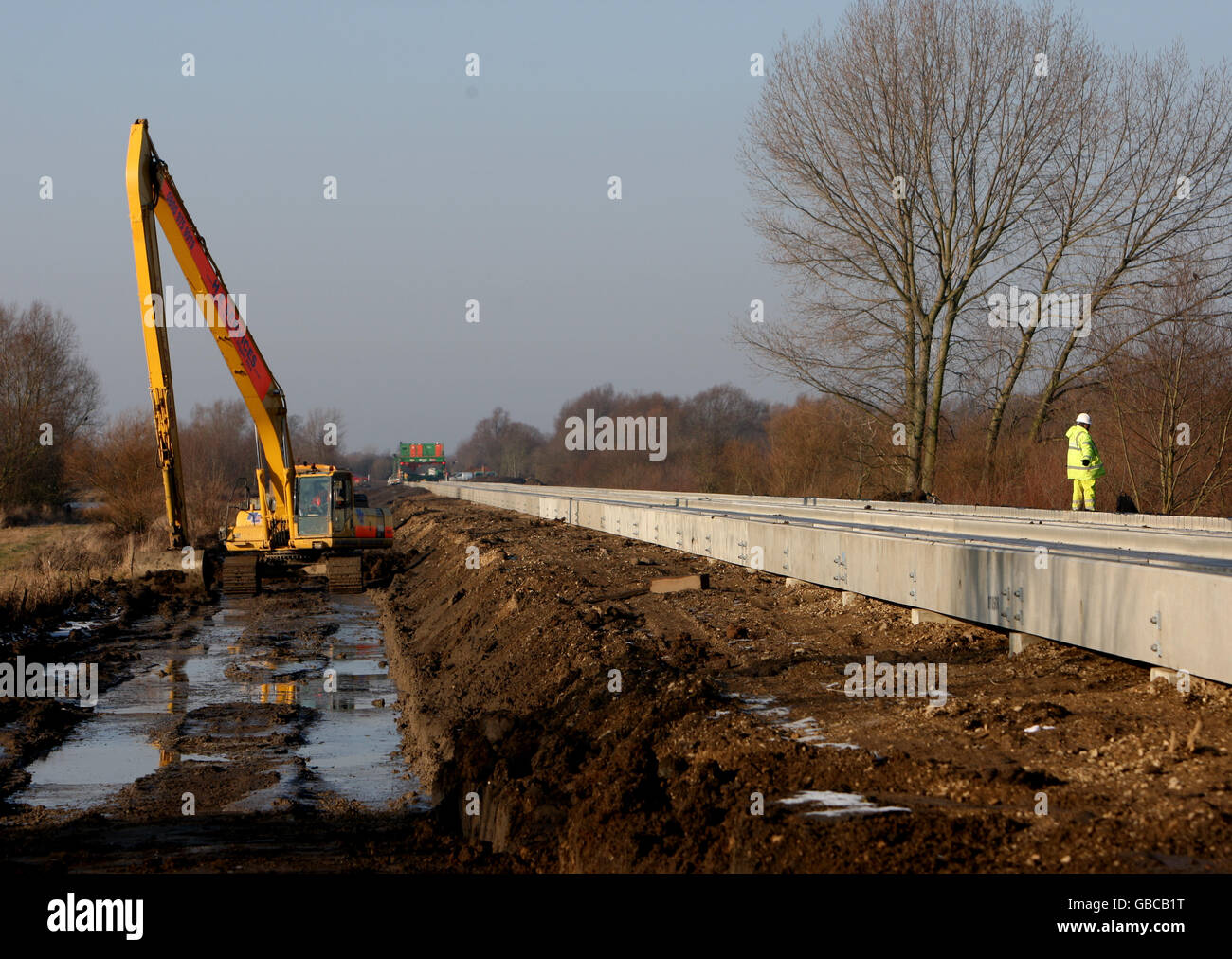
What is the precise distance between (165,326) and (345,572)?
24.4 feet

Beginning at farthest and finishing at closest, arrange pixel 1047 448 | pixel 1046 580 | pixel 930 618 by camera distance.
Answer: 1. pixel 1047 448
2. pixel 930 618
3. pixel 1046 580

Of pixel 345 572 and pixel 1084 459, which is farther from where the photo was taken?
pixel 345 572

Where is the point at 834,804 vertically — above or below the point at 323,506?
below

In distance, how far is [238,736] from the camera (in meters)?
11.8

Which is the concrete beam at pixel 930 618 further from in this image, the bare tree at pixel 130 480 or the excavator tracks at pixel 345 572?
the bare tree at pixel 130 480

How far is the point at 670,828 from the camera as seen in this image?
6.08 m

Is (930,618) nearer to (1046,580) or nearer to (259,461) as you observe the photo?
(1046,580)

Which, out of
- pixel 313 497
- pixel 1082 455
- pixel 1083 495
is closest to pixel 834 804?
pixel 1082 455

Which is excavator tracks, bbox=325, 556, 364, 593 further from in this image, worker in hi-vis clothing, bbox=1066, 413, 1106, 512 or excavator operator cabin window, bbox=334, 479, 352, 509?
worker in hi-vis clothing, bbox=1066, 413, 1106, 512

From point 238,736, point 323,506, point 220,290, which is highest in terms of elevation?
point 220,290
